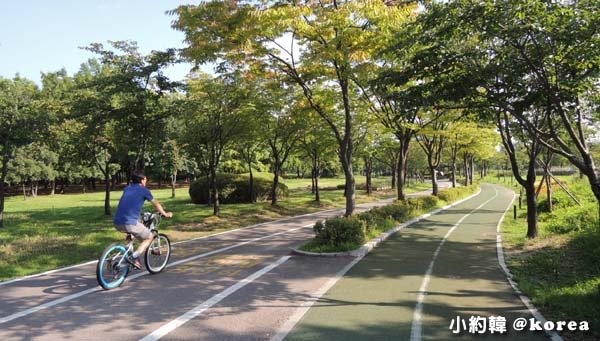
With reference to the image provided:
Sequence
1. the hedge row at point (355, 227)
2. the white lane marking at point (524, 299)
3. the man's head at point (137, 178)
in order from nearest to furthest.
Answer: the white lane marking at point (524, 299), the man's head at point (137, 178), the hedge row at point (355, 227)

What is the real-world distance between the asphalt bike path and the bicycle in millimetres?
186

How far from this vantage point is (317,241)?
10062 millimetres

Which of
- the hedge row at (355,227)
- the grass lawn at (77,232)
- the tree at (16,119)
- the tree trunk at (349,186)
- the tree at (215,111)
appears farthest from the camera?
the tree at (215,111)

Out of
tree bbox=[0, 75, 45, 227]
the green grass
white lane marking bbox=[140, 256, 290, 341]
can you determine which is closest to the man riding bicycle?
white lane marking bbox=[140, 256, 290, 341]

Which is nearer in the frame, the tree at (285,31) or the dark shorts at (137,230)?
the dark shorts at (137,230)

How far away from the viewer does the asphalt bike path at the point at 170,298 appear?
188 inches

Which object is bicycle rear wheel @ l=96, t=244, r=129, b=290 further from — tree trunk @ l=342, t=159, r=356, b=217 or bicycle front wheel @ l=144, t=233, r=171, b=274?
tree trunk @ l=342, t=159, r=356, b=217

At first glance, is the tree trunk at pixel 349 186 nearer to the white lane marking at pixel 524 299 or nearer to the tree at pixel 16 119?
the white lane marking at pixel 524 299

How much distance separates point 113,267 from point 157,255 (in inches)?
50.6

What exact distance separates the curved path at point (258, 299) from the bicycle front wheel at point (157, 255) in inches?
9.0

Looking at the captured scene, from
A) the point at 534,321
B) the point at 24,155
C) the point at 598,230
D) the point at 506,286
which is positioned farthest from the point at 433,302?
the point at 24,155

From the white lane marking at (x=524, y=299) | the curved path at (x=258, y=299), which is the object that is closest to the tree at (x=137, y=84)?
the curved path at (x=258, y=299)

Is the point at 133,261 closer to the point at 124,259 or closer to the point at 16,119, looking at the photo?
the point at 124,259

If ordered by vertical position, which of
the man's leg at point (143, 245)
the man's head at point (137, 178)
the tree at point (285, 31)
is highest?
the tree at point (285, 31)
